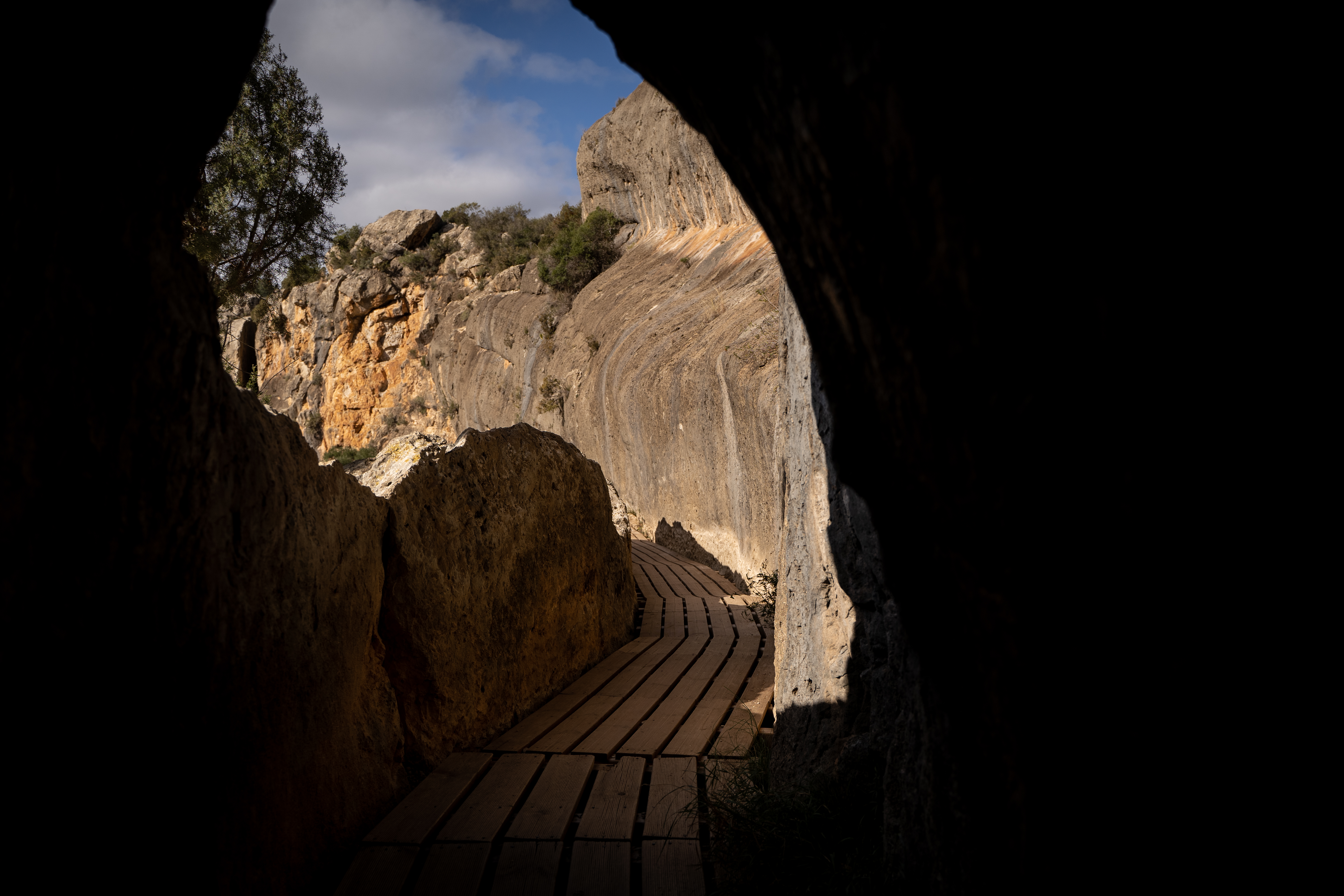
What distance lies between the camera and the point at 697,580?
7.41 m

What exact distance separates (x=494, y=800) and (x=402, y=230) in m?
22.2

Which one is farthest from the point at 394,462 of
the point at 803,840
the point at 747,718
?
the point at 803,840

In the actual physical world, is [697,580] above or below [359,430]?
below

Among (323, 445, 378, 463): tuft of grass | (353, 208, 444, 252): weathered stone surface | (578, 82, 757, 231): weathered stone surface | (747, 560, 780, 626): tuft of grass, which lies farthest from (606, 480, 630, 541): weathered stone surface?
(353, 208, 444, 252): weathered stone surface

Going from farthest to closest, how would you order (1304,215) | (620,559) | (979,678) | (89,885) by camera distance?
(620,559)
(89,885)
(979,678)
(1304,215)

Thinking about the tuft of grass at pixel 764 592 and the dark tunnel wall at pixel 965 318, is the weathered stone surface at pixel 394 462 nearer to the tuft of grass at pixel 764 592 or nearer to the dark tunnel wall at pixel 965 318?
the dark tunnel wall at pixel 965 318

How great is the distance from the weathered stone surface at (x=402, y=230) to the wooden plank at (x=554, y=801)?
21175 millimetres

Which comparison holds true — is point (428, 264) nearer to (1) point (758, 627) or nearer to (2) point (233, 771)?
(1) point (758, 627)

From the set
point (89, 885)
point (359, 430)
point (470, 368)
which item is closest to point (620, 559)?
point (89, 885)

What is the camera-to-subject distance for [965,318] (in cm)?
88

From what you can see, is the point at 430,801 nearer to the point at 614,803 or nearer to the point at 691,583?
the point at 614,803

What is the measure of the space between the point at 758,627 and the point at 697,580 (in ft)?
6.90

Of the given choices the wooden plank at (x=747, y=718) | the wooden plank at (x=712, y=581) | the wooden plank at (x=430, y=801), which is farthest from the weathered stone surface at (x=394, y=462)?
the wooden plank at (x=712, y=581)

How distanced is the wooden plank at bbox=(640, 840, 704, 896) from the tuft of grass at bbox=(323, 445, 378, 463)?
15.6 metres
